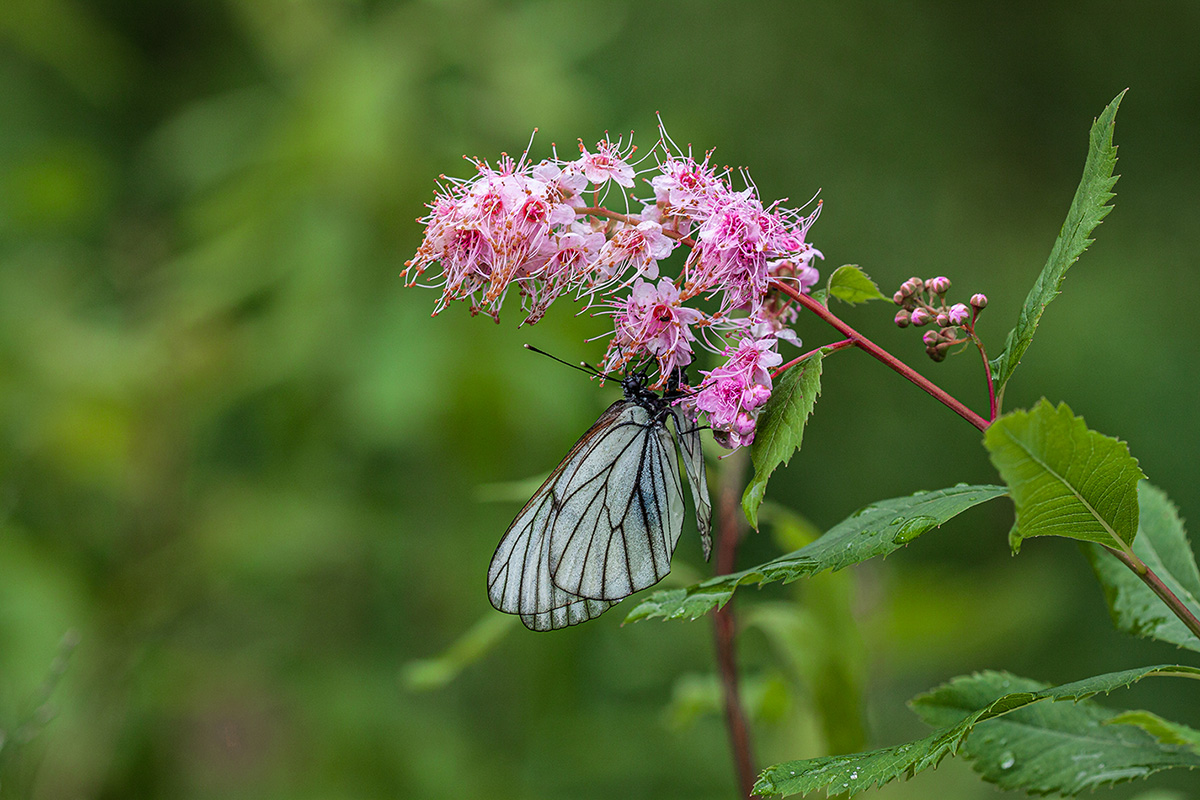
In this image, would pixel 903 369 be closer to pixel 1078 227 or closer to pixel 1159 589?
pixel 1078 227

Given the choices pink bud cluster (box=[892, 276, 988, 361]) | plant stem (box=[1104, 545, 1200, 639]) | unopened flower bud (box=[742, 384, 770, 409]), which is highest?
pink bud cluster (box=[892, 276, 988, 361])

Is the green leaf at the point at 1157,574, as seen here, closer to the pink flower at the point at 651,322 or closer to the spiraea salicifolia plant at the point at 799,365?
the spiraea salicifolia plant at the point at 799,365

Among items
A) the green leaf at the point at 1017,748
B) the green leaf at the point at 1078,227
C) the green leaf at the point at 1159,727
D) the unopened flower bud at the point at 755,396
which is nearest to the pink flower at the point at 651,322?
the unopened flower bud at the point at 755,396

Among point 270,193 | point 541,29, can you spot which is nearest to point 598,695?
point 270,193

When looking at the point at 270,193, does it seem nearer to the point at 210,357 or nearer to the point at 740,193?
the point at 210,357

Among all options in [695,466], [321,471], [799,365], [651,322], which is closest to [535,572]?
[695,466]

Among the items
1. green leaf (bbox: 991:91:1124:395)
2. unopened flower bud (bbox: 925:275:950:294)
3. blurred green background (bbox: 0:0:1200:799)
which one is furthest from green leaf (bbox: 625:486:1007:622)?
blurred green background (bbox: 0:0:1200:799)

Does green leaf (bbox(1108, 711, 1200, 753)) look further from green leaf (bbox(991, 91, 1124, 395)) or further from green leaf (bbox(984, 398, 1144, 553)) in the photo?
green leaf (bbox(991, 91, 1124, 395))
